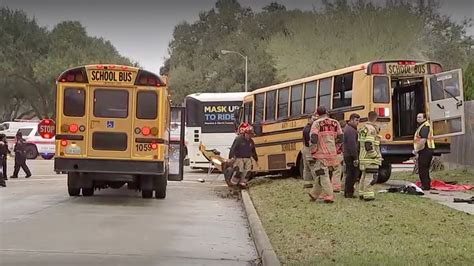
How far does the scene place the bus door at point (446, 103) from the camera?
14.6m

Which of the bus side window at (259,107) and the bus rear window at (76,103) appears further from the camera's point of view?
the bus side window at (259,107)

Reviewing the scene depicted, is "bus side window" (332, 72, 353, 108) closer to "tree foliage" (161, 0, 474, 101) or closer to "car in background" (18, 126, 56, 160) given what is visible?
"tree foliage" (161, 0, 474, 101)

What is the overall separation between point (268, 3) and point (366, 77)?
10402 millimetres

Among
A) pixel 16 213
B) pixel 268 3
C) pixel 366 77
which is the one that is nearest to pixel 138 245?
pixel 16 213

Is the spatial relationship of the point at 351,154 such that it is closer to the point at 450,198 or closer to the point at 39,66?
the point at 450,198

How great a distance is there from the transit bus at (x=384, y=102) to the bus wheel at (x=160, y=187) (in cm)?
427

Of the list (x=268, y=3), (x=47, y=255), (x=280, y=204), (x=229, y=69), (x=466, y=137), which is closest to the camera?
(x=268, y=3)

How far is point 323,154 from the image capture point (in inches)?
487

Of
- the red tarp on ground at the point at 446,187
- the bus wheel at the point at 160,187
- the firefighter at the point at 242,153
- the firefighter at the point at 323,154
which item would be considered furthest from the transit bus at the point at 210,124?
the firefighter at the point at 323,154

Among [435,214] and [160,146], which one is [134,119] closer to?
[160,146]

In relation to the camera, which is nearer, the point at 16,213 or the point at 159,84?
the point at 16,213

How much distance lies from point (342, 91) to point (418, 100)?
72.0 inches

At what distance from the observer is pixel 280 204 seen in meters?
12.8

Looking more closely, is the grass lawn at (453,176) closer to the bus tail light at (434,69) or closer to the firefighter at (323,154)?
the bus tail light at (434,69)
